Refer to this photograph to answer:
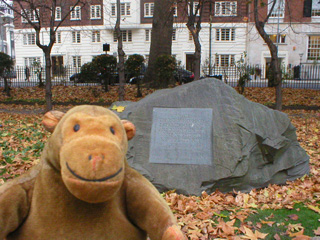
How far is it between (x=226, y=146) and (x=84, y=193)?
405 centimetres

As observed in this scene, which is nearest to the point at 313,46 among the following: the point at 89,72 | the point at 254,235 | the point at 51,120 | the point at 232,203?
the point at 89,72

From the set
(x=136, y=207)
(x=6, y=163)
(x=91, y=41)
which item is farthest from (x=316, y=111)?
(x=91, y=41)

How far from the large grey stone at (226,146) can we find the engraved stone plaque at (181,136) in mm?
67

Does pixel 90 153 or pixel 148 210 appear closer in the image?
pixel 90 153

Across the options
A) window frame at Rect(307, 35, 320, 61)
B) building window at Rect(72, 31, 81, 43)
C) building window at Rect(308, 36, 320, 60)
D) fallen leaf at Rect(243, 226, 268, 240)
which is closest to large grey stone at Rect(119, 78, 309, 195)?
fallen leaf at Rect(243, 226, 268, 240)

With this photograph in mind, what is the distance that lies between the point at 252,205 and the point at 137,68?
11272 mm

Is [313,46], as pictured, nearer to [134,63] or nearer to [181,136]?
[134,63]

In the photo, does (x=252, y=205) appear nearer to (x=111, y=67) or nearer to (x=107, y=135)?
(x=107, y=135)

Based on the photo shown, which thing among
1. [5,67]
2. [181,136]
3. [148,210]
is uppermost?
[5,67]

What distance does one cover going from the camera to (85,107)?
1.87m

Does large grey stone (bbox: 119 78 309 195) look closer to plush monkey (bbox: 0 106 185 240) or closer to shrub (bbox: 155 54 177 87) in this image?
plush monkey (bbox: 0 106 185 240)

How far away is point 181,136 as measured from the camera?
549 cm

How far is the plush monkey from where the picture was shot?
158 cm

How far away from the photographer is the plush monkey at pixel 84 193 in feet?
5.19
